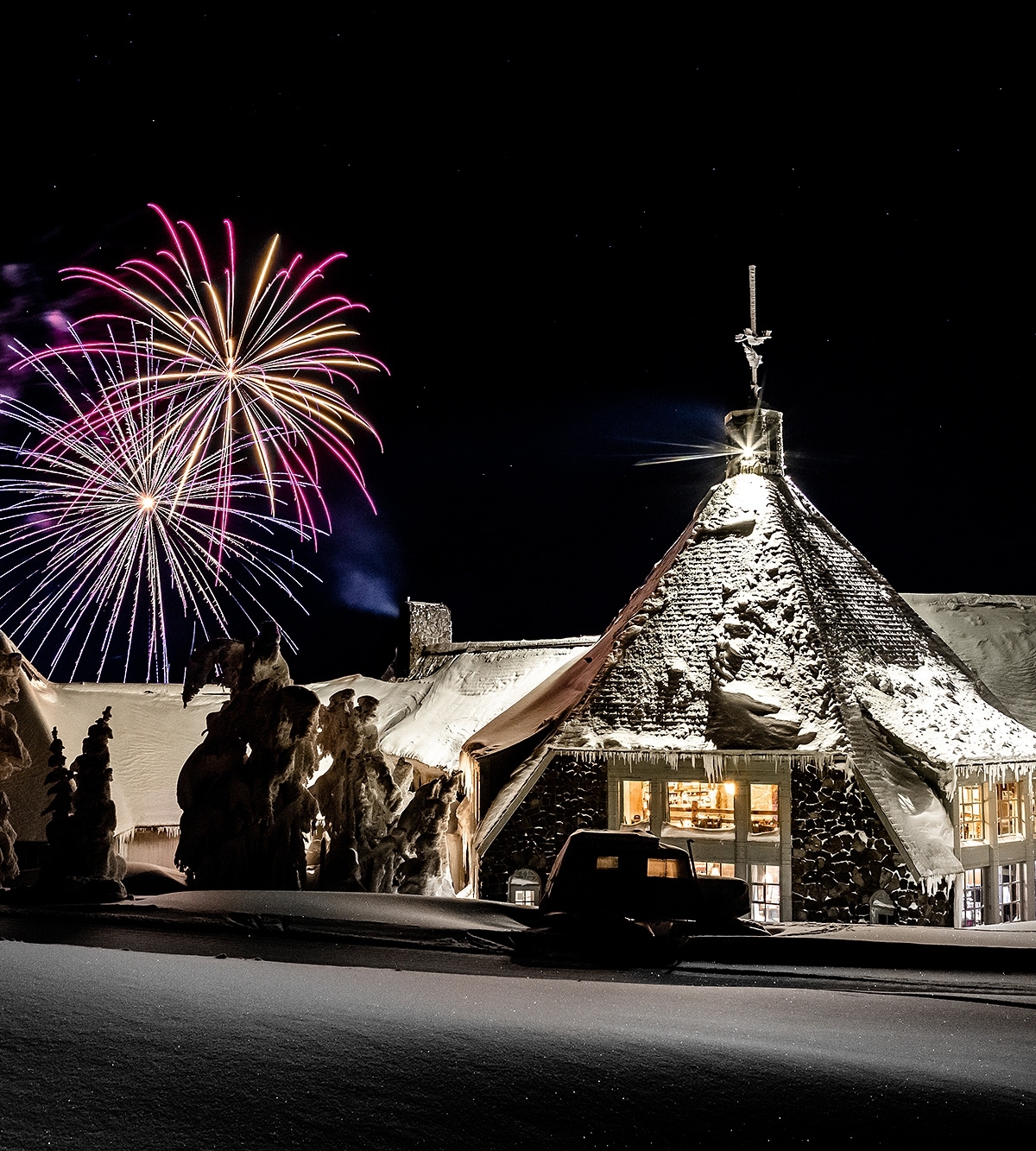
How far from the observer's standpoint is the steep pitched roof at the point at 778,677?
17.6 meters

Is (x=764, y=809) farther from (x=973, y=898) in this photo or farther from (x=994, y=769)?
(x=994, y=769)

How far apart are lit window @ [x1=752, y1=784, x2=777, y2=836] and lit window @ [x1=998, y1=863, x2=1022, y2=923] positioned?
12.3 ft

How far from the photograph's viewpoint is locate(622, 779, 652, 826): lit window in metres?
18.6

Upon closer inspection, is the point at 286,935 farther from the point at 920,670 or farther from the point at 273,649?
the point at 920,670

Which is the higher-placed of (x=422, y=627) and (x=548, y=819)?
(x=422, y=627)

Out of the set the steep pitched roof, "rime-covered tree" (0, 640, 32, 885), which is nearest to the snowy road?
the steep pitched roof

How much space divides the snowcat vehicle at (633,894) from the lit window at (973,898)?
7.20 m

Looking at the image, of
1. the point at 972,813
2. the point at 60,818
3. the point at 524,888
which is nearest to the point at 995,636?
the point at 972,813

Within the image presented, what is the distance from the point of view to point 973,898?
17812mm

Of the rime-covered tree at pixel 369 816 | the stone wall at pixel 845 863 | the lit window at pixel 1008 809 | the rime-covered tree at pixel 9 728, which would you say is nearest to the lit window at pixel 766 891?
the stone wall at pixel 845 863

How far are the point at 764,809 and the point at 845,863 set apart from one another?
1.40 m

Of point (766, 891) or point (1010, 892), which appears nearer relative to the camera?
point (766, 891)

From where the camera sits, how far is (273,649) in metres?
16.6

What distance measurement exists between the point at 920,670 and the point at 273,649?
10.5m
